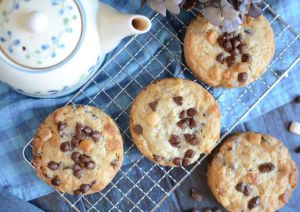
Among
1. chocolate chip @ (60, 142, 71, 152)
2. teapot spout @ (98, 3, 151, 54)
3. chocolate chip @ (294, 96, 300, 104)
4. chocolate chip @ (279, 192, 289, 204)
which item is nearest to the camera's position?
teapot spout @ (98, 3, 151, 54)

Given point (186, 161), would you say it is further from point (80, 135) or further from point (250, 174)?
point (80, 135)

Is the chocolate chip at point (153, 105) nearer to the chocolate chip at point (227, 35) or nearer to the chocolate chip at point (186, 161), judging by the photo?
the chocolate chip at point (186, 161)

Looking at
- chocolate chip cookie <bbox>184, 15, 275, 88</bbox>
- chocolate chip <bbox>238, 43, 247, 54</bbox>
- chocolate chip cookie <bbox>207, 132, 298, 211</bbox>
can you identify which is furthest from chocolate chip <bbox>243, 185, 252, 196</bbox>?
chocolate chip <bbox>238, 43, 247, 54</bbox>

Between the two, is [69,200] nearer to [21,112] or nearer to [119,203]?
[119,203]

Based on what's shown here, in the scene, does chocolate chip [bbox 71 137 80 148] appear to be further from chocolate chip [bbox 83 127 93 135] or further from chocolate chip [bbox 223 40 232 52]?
chocolate chip [bbox 223 40 232 52]

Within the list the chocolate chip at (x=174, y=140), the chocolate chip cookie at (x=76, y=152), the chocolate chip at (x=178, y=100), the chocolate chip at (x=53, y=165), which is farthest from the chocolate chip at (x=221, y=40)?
the chocolate chip at (x=53, y=165)

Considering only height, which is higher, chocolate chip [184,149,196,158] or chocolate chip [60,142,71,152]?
chocolate chip [184,149,196,158]
